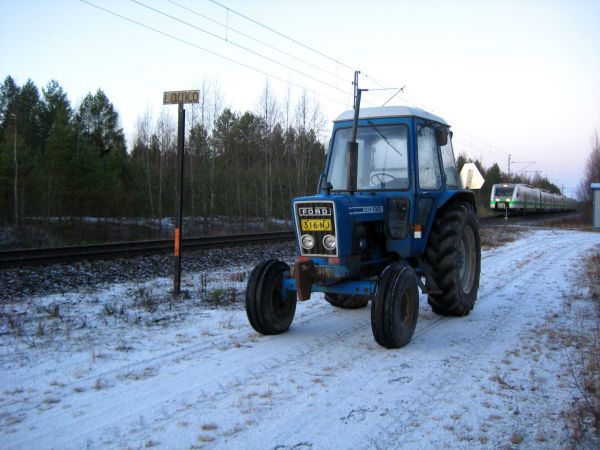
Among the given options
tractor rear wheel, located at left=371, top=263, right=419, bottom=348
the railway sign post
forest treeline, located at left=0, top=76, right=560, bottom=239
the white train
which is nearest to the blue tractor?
tractor rear wheel, located at left=371, top=263, right=419, bottom=348

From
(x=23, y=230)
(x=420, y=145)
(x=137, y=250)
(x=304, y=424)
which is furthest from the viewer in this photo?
(x=23, y=230)

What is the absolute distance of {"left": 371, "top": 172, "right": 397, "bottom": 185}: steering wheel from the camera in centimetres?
603

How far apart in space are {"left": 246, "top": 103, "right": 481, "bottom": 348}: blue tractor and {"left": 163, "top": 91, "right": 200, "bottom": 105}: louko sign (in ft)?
7.97

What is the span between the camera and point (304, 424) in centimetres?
345

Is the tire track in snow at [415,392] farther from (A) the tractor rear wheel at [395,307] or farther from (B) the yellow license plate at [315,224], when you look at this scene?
(B) the yellow license plate at [315,224]

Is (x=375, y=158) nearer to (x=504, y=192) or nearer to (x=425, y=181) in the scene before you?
(x=425, y=181)

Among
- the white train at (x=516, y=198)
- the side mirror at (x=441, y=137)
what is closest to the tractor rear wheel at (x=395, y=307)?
the side mirror at (x=441, y=137)

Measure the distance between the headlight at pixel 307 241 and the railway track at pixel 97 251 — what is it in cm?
612

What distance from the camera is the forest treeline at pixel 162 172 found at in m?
23.7

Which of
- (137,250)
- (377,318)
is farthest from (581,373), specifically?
(137,250)

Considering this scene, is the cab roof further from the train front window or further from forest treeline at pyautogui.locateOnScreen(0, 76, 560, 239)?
the train front window

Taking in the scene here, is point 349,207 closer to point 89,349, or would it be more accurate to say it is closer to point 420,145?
point 420,145

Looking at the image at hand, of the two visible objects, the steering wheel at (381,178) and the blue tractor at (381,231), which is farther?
the steering wheel at (381,178)

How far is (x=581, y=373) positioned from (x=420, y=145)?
300 cm
